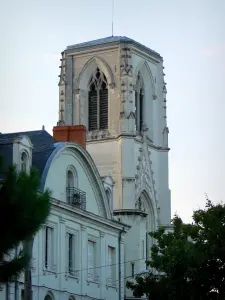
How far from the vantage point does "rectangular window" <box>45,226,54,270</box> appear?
204 feet

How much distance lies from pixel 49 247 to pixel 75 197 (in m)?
3.86

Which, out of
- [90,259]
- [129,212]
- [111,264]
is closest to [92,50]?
[129,212]

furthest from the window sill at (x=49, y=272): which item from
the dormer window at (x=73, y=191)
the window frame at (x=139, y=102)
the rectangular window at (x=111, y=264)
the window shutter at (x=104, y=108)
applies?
the window frame at (x=139, y=102)

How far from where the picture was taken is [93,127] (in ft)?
340

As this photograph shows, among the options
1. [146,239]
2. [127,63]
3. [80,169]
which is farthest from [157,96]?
[80,169]

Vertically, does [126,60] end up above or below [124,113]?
above

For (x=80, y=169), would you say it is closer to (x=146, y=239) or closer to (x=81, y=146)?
(x=81, y=146)

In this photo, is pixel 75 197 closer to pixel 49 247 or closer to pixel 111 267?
pixel 49 247

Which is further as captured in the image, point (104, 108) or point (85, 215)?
point (104, 108)

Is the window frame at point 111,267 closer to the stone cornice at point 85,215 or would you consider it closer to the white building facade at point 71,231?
the white building facade at point 71,231

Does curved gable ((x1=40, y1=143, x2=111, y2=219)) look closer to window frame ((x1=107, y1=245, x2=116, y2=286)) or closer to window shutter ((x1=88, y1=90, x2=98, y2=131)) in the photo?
window frame ((x1=107, y1=245, x2=116, y2=286))

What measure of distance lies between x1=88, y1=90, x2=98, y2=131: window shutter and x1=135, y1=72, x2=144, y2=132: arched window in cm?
350

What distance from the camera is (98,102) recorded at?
4126 inches

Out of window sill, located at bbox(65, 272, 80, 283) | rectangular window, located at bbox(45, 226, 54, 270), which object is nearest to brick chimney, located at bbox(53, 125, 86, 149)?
window sill, located at bbox(65, 272, 80, 283)
